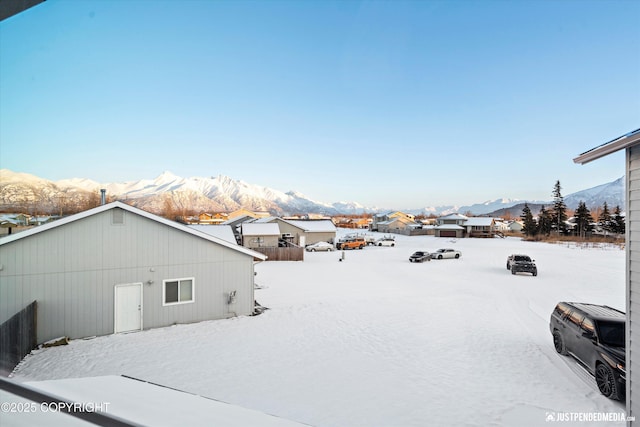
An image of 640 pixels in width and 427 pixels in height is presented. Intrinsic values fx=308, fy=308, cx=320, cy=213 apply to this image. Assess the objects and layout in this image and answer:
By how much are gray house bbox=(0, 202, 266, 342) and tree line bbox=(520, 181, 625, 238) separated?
58.3 m

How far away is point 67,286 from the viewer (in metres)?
9.11

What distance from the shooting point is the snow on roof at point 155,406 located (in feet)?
3.64

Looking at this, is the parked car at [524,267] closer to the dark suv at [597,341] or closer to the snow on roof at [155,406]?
the dark suv at [597,341]

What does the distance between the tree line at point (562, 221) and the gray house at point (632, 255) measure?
5820cm

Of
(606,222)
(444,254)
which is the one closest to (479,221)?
(606,222)

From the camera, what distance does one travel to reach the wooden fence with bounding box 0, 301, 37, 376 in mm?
6337

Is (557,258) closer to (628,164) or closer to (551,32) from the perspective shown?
(551,32)

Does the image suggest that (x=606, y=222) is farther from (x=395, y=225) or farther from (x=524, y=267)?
(x=524, y=267)

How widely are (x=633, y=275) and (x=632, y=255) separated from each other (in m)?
0.28

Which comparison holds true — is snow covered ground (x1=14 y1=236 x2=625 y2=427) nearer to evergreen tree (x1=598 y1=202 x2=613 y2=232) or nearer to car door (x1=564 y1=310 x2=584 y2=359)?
car door (x1=564 y1=310 x2=584 y2=359)

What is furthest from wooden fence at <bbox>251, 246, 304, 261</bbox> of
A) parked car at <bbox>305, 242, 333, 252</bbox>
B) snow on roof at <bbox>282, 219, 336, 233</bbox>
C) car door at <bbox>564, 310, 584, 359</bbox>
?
car door at <bbox>564, 310, 584, 359</bbox>

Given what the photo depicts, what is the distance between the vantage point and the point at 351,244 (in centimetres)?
3744

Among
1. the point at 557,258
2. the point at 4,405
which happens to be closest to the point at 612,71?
the point at 4,405

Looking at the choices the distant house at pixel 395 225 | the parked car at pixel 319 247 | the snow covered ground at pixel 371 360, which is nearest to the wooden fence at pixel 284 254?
the parked car at pixel 319 247
